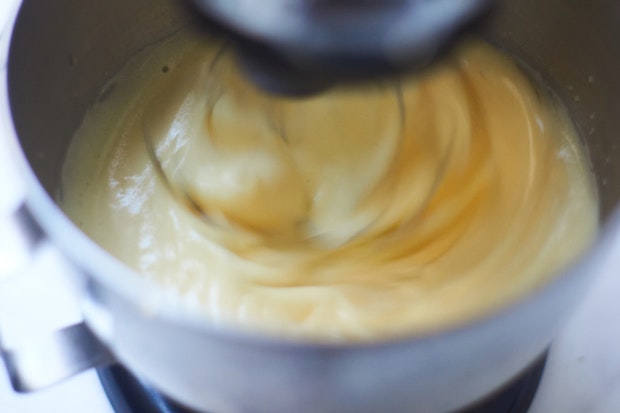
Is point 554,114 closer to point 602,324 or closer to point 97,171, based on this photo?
point 602,324

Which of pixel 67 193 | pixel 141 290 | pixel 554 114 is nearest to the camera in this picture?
pixel 141 290

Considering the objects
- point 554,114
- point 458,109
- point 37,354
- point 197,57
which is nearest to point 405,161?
point 458,109

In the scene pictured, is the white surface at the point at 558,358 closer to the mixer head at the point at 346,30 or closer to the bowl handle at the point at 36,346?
the bowl handle at the point at 36,346

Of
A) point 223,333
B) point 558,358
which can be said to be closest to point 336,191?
point 558,358

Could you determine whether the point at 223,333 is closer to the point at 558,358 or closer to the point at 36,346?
the point at 36,346

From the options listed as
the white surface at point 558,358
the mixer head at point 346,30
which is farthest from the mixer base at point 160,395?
the mixer head at point 346,30

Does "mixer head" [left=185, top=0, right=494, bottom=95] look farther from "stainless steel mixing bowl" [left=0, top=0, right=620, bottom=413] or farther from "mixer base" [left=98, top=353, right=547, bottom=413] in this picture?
"mixer base" [left=98, top=353, right=547, bottom=413]
